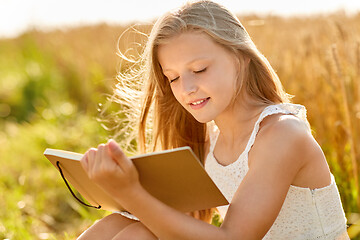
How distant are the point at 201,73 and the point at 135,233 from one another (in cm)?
56

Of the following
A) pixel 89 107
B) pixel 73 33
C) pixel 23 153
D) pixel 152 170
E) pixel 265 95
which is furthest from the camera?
pixel 73 33

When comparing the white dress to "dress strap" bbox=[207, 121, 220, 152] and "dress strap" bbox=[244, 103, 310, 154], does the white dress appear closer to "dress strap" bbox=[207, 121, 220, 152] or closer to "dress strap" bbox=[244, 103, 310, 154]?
"dress strap" bbox=[244, 103, 310, 154]

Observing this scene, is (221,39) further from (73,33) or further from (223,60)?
(73,33)

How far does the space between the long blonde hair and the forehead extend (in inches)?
0.8

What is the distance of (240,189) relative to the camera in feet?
5.28

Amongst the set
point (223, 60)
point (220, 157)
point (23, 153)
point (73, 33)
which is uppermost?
point (223, 60)

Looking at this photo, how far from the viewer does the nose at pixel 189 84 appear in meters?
1.80

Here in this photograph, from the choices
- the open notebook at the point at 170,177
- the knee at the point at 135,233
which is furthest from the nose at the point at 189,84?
the knee at the point at 135,233

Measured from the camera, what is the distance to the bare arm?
142cm

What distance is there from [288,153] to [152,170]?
415 millimetres

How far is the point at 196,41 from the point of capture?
186 centimetres

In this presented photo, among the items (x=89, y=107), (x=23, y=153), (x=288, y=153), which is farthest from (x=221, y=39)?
(x=89, y=107)

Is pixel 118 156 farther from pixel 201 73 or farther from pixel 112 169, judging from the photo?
pixel 201 73

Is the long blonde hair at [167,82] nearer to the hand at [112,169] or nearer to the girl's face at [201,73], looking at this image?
the girl's face at [201,73]
